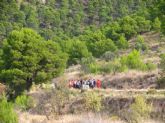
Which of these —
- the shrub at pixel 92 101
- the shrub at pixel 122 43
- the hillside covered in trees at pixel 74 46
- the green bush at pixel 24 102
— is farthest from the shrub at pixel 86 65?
the shrub at pixel 92 101

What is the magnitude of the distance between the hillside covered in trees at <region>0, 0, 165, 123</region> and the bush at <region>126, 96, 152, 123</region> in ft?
0.39

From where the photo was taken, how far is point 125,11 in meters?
110

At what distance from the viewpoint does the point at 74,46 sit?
73.9 metres

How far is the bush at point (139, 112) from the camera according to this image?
25.4 meters

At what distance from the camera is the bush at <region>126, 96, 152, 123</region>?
2538cm

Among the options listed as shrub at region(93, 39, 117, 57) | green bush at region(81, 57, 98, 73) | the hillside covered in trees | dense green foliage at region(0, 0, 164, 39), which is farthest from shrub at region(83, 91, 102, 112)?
dense green foliage at region(0, 0, 164, 39)

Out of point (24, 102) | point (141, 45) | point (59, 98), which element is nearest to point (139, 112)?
point (59, 98)

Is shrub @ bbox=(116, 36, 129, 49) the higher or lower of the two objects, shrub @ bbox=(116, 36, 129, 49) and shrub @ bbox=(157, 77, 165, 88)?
the higher

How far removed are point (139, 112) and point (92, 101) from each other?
24.5ft

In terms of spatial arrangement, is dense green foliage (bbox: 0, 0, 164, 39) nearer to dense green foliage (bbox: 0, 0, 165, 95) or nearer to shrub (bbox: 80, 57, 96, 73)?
dense green foliage (bbox: 0, 0, 165, 95)

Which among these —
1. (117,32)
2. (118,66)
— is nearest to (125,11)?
(117,32)

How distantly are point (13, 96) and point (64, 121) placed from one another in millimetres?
16277

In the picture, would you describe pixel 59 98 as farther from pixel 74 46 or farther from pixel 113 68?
pixel 74 46

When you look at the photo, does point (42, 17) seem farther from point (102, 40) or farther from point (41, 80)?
point (41, 80)
